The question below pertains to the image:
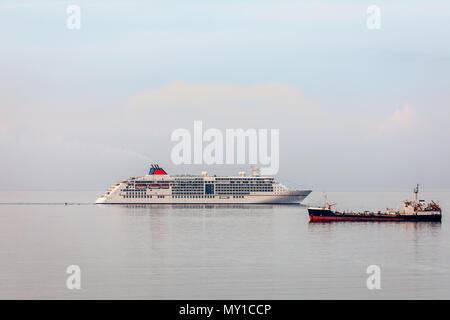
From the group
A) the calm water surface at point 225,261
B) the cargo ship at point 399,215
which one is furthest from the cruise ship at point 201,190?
the calm water surface at point 225,261

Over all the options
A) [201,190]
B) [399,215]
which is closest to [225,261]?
[399,215]

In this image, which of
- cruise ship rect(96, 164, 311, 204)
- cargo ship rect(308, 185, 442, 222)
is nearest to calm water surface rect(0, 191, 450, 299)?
cargo ship rect(308, 185, 442, 222)

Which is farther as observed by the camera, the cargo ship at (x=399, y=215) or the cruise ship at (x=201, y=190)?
the cruise ship at (x=201, y=190)

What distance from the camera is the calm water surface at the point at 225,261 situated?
33.1m

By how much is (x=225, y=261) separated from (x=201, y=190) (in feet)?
294

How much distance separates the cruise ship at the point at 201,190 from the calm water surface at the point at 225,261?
5803 centimetres

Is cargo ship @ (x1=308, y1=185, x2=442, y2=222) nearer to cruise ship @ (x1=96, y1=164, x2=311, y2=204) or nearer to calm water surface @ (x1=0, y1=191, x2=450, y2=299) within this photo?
calm water surface @ (x1=0, y1=191, x2=450, y2=299)

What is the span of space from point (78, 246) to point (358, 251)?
2302 cm

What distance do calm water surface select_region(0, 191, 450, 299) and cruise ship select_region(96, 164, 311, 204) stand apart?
5803 cm

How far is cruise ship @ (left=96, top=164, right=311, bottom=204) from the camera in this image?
13062 centimetres

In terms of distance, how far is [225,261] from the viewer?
43.2 metres

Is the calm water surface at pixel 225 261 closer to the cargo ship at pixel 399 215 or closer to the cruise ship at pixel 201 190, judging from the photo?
the cargo ship at pixel 399 215

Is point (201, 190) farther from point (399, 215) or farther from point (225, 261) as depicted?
point (225, 261)
